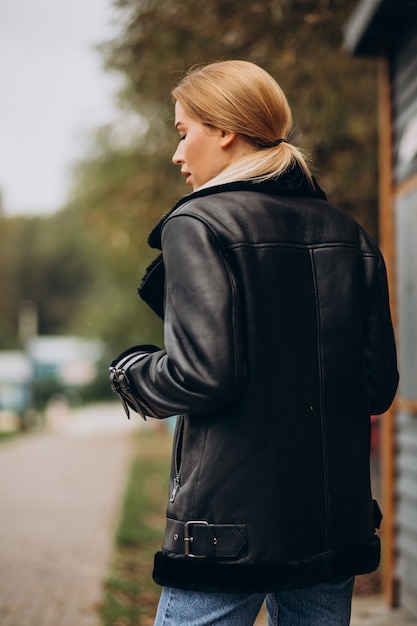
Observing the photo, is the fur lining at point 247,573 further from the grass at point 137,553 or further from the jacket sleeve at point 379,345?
the grass at point 137,553

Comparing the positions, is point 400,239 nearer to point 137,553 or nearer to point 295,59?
point 295,59

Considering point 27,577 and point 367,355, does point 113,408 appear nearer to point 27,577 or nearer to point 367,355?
point 27,577

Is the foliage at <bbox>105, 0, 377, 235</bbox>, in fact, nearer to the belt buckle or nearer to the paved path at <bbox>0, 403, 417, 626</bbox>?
the paved path at <bbox>0, 403, 417, 626</bbox>

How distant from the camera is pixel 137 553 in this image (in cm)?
810

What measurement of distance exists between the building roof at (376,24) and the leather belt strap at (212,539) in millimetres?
3825

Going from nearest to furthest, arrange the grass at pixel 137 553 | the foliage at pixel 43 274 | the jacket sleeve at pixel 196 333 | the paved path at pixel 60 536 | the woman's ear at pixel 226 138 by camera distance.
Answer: the jacket sleeve at pixel 196 333, the woman's ear at pixel 226 138, the paved path at pixel 60 536, the grass at pixel 137 553, the foliage at pixel 43 274

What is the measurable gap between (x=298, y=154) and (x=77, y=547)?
271 inches

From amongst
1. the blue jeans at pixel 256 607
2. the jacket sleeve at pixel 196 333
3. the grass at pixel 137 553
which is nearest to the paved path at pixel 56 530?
the grass at pixel 137 553

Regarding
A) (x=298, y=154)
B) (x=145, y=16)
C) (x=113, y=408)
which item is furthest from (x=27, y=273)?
(x=298, y=154)

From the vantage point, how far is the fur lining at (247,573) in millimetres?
1842

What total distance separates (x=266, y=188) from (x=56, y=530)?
8.22 metres

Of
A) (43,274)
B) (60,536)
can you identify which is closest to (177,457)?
(60,536)

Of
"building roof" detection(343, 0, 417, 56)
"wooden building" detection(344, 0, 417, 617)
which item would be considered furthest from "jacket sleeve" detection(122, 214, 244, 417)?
"building roof" detection(343, 0, 417, 56)

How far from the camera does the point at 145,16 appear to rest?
23.9 feet
